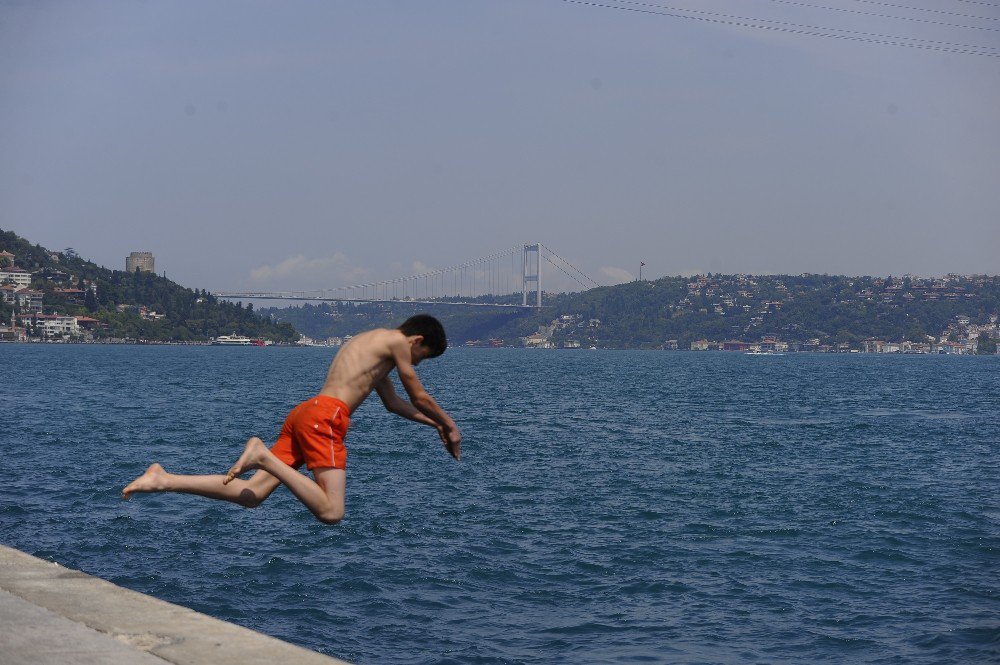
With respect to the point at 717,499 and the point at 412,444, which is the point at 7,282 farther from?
the point at 717,499

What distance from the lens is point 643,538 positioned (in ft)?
52.7

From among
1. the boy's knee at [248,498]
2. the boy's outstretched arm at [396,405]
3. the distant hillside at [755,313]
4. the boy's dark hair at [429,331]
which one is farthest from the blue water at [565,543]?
the distant hillside at [755,313]

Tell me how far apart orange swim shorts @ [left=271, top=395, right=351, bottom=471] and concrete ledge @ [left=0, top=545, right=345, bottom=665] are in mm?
938

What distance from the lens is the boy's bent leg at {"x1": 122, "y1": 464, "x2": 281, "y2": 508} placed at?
226 inches

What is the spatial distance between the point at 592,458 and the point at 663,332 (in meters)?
161

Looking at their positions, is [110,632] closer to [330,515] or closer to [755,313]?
[330,515]

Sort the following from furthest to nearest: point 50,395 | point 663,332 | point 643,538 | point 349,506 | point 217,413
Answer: point 663,332
point 50,395
point 217,413
point 349,506
point 643,538

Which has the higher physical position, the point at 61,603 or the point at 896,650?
the point at 61,603

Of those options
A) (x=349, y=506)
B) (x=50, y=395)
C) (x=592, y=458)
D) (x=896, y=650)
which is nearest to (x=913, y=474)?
(x=592, y=458)

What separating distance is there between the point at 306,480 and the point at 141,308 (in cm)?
19532

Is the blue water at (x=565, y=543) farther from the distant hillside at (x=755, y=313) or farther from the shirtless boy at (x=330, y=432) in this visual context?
the distant hillside at (x=755, y=313)

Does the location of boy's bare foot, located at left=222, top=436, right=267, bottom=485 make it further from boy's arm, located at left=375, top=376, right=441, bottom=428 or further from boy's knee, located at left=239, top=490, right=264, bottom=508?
boy's arm, located at left=375, top=376, right=441, bottom=428

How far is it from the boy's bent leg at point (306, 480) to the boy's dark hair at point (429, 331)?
80 centimetres

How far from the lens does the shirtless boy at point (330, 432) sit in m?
5.65
